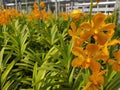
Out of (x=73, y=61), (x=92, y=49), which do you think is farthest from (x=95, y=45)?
(x=73, y=61)

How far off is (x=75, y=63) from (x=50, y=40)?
2226 mm

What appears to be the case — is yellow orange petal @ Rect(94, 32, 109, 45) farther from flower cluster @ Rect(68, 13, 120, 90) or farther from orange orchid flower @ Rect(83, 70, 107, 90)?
orange orchid flower @ Rect(83, 70, 107, 90)

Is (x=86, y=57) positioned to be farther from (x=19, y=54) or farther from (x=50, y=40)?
(x=50, y=40)

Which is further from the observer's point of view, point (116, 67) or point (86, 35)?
point (116, 67)

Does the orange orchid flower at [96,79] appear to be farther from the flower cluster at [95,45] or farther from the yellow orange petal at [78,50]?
the yellow orange petal at [78,50]

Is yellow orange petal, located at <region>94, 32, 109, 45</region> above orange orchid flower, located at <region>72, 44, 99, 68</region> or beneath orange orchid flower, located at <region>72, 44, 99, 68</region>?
above

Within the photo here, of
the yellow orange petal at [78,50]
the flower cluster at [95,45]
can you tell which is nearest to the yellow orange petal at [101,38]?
the flower cluster at [95,45]

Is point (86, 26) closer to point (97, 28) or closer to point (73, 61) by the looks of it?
point (97, 28)

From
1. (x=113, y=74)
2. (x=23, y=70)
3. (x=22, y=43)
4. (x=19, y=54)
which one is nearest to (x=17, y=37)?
(x=22, y=43)

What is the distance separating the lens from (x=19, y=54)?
2896 millimetres

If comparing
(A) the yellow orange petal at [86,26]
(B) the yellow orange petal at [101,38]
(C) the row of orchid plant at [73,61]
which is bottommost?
(C) the row of orchid plant at [73,61]

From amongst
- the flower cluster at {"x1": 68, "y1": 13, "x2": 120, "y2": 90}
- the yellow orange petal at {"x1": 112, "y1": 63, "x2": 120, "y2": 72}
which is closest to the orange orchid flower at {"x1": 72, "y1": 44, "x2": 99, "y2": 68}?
the flower cluster at {"x1": 68, "y1": 13, "x2": 120, "y2": 90}

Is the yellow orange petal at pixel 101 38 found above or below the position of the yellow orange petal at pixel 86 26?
below

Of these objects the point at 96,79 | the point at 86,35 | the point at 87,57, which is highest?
the point at 86,35
